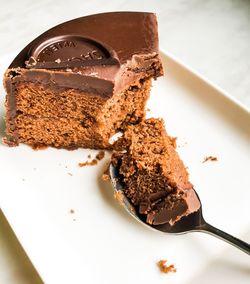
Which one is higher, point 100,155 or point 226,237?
point 100,155

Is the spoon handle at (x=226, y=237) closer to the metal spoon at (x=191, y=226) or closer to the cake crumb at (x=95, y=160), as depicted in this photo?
the metal spoon at (x=191, y=226)

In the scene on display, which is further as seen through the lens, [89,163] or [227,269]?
[89,163]

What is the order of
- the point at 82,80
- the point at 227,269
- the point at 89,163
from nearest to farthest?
the point at 227,269 < the point at 82,80 < the point at 89,163

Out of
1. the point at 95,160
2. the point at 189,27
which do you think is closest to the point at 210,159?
the point at 95,160

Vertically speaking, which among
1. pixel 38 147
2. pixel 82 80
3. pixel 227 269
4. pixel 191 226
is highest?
pixel 82 80

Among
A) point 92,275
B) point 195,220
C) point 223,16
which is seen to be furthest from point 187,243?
point 223,16

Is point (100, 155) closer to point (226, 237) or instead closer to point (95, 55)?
point (95, 55)
